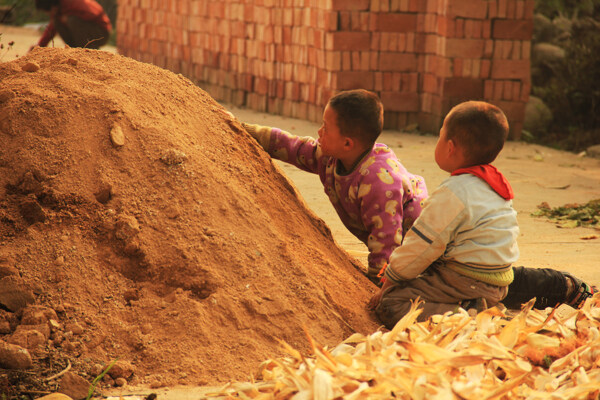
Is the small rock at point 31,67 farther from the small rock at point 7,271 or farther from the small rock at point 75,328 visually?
the small rock at point 75,328

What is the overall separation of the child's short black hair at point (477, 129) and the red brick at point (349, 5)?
5.86 metres

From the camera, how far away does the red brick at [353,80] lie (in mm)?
8617

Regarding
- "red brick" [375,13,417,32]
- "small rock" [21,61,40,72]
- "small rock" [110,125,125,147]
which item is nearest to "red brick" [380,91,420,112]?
"red brick" [375,13,417,32]

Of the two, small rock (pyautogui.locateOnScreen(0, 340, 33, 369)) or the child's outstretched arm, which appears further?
the child's outstretched arm

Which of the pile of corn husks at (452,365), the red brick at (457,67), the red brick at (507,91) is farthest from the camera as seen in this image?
the red brick at (507,91)

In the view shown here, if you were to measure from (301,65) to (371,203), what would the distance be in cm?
631

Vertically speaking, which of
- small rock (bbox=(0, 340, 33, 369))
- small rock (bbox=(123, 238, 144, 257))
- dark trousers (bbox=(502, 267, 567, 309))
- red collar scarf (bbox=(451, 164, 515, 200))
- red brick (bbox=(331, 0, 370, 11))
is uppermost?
red brick (bbox=(331, 0, 370, 11))

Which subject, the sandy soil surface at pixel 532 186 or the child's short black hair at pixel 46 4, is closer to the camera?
the sandy soil surface at pixel 532 186

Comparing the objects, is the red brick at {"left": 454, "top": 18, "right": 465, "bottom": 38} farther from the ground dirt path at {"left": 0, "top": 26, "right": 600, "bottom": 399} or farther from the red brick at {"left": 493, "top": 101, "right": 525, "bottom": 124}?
the ground dirt path at {"left": 0, "top": 26, "right": 600, "bottom": 399}

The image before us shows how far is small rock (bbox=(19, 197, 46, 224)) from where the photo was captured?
8.75 ft

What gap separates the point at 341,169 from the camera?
344 cm

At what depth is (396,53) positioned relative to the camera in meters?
8.68

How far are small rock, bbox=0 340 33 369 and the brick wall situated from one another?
668 cm

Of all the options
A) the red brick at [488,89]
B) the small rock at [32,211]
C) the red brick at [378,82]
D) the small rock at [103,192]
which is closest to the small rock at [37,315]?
the small rock at [32,211]
